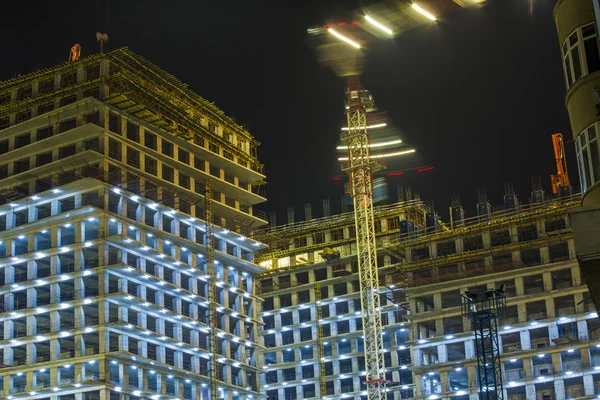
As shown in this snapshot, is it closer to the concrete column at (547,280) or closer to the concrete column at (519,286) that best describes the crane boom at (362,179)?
the concrete column at (519,286)

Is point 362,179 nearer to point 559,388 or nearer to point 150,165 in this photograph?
point 150,165

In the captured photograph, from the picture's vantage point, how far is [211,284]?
433 feet

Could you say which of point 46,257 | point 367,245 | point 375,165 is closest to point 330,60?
point 375,165

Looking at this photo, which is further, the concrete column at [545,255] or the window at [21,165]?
the concrete column at [545,255]

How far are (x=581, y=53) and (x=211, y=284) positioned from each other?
9768cm

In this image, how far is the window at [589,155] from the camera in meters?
37.0

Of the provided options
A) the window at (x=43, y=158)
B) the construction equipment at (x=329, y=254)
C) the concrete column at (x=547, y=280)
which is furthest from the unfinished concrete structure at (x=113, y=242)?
the concrete column at (x=547, y=280)

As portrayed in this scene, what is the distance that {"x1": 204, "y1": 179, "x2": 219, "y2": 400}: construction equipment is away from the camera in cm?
12769

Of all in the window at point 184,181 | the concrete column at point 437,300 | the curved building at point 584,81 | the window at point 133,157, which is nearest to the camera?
the curved building at point 584,81

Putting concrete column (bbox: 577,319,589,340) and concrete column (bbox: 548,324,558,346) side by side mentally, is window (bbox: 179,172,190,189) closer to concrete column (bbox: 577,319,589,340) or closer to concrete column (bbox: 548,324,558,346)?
concrete column (bbox: 548,324,558,346)

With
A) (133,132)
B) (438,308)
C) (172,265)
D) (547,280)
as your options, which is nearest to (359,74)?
(133,132)

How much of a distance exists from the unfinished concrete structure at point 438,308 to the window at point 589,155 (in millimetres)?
76827

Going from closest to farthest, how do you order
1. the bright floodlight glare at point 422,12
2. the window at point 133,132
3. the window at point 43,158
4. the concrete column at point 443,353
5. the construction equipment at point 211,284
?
the window at point 43,158 → the window at point 133,132 → the construction equipment at point 211,284 → the concrete column at point 443,353 → the bright floodlight glare at point 422,12

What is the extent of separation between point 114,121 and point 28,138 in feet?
39.9
